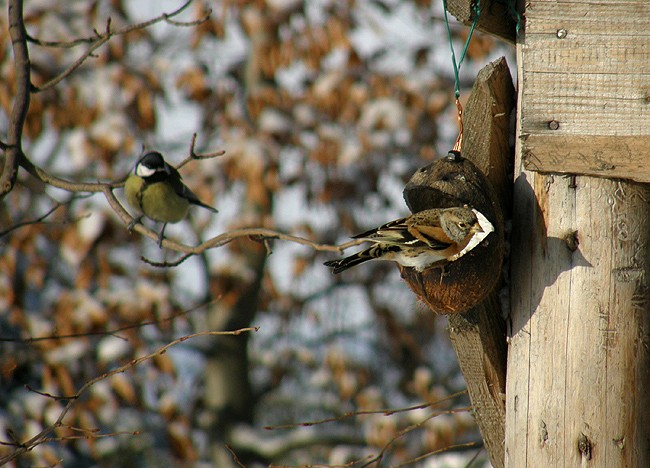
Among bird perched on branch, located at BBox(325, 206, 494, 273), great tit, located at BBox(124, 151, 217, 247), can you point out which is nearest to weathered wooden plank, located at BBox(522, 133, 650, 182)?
bird perched on branch, located at BBox(325, 206, 494, 273)

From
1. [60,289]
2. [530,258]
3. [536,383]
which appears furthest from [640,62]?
[60,289]

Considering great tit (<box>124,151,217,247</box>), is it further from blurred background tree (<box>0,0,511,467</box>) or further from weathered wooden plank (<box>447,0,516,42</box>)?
weathered wooden plank (<box>447,0,516,42</box>)

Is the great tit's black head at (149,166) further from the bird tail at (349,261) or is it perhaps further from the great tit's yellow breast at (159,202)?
the bird tail at (349,261)

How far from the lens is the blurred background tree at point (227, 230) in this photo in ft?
16.8

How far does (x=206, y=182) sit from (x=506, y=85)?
3.90 meters

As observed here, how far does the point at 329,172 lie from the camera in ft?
19.9

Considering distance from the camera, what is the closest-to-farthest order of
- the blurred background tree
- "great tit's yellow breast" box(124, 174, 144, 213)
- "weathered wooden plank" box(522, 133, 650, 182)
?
"weathered wooden plank" box(522, 133, 650, 182) < "great tit's yellow breast" box(124, 174, 144, 213) < the blurred background tree

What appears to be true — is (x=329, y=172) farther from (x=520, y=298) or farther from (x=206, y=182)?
(x=520, y=298)

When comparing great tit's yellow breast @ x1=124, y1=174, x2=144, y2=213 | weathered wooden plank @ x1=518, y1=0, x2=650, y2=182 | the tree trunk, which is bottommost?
the tree trunk

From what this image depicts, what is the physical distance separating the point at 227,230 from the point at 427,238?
2.84m

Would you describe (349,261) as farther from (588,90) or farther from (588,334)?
(588,90)

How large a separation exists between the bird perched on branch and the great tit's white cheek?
6.58 feet

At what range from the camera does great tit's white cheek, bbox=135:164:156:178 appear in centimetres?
388

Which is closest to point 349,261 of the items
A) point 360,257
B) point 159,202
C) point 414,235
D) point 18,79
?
point 360,257
